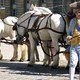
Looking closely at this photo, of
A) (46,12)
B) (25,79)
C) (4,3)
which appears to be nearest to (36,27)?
(46,12)

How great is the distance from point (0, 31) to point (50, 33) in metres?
4.93

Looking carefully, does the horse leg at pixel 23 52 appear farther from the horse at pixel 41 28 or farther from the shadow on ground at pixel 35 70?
the shadow on ground at pixel 35 70

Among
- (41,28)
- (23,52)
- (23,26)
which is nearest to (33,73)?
(41,28)

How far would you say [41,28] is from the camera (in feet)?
44.8

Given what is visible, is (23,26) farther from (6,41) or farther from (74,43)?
(74,43)

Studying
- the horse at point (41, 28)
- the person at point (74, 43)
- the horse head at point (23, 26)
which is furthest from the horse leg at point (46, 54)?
the person at point (74, 43)

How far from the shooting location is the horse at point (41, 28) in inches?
513

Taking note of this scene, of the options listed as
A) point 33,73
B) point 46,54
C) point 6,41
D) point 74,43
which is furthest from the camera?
point 6,41

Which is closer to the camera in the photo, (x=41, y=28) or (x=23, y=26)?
(x=41, y=28)

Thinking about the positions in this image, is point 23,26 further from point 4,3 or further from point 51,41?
point 4,3

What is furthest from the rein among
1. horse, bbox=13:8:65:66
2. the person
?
the person

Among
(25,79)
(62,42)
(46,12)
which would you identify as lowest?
(25,79)

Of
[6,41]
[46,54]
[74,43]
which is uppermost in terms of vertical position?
[74,43]

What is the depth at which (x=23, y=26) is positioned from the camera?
1535 cm
